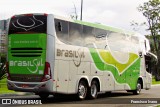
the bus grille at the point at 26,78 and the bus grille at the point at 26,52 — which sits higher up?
the bus grille at the point at 26,52

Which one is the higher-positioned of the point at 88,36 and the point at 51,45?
the point at 88,36

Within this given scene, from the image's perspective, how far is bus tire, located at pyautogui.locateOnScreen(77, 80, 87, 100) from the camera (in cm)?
1882

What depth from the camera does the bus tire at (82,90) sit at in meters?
18.8

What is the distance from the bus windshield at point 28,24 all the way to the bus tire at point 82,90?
131 inches

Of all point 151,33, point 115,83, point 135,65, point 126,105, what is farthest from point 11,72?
point 151,33

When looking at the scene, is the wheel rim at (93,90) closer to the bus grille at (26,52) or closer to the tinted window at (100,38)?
the tinted window at (100,38)

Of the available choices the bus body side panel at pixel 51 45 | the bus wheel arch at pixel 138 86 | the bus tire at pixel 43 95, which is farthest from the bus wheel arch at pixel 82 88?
the bus wheel arch at pixel 138 86

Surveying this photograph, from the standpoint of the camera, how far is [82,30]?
63.0 feet

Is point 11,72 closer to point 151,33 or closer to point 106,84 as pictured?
point 106,84

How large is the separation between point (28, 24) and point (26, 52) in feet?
3.81

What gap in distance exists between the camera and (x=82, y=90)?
19.0 metres

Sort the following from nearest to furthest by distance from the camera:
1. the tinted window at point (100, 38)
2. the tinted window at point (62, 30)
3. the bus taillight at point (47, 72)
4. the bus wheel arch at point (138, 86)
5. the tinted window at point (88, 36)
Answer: the bus taillight at point (47, 72)
the tinted window at point (62, 30)
the tinted window at point (88, 36)
the tinted window at point (100, 38)
the bus wheel arch at point (138, 86)

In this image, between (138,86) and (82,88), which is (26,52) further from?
(138,86)

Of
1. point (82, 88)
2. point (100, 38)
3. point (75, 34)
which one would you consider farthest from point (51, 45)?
point (100, 38)
